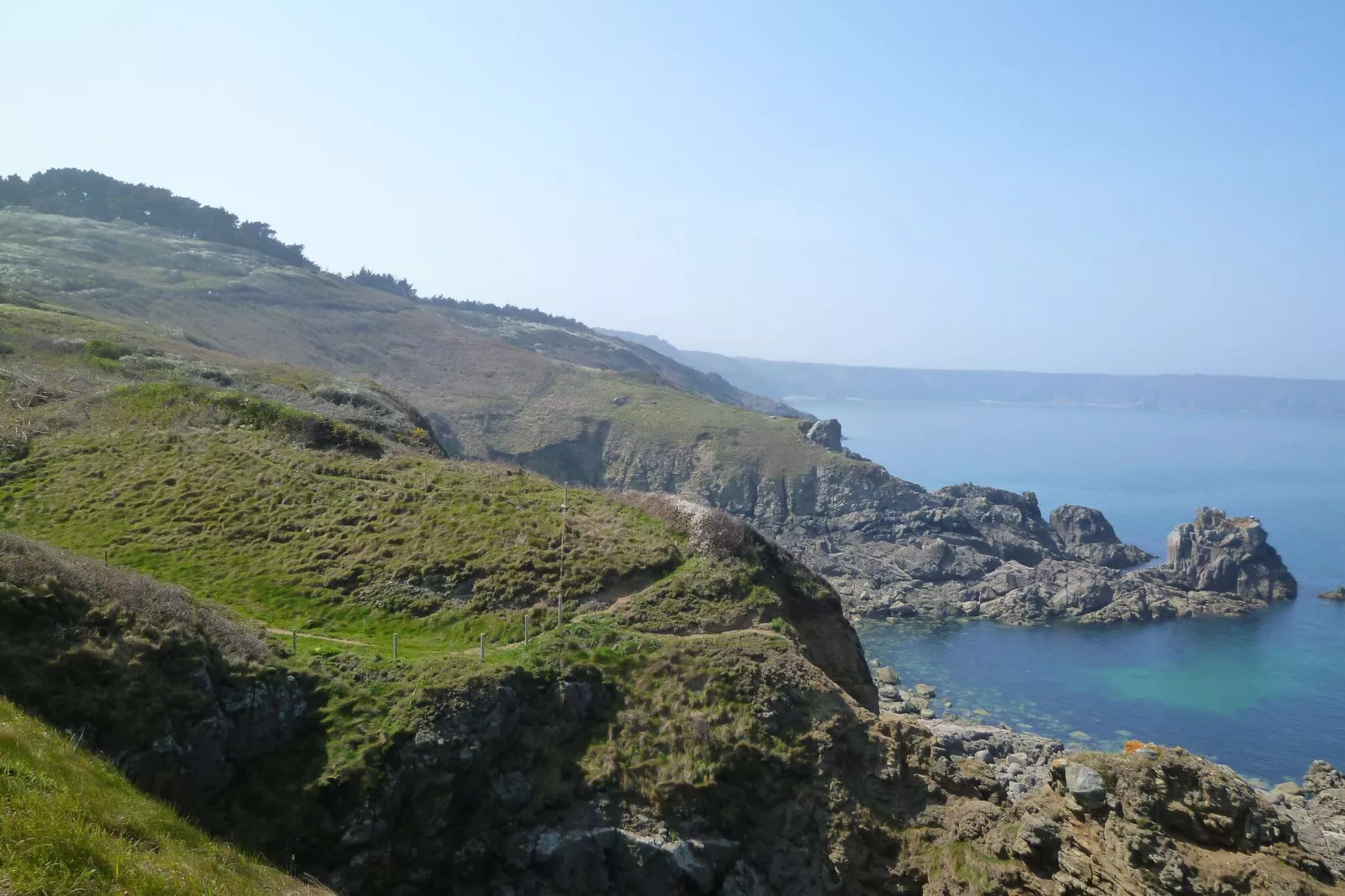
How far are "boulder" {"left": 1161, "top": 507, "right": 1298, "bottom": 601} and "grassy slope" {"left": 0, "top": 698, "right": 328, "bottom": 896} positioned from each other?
7813 centimetres

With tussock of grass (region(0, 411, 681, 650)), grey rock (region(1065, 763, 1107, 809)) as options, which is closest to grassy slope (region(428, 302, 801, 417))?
tussock of grass (region(0, 411, 681, 650))

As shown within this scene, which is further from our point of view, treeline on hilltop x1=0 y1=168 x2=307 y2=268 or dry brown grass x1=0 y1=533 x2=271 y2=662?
treeline on hilltop x1=0 y1=168 x2=307 y2=268

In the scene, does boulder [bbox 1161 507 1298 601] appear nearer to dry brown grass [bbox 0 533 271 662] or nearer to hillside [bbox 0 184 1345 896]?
hillside [bbox 0 184 1345 896]

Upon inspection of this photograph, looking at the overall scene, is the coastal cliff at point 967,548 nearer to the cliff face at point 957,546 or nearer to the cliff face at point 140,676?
the cliff face at point 957,546

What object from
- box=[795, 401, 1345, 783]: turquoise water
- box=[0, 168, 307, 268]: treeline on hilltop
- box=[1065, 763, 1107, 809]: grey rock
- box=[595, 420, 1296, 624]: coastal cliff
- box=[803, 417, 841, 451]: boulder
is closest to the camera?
box=[1065, 763, 1107, 809]: grey rock

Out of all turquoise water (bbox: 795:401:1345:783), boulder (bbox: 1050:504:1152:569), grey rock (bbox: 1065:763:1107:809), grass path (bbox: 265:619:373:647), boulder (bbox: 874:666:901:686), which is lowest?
boulder (bbox: 874:666:901:686)

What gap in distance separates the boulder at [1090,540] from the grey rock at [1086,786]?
67.5 m

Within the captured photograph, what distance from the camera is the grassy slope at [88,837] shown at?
21.8 feet

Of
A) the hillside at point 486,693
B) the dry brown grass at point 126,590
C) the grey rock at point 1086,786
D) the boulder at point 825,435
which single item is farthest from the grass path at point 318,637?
the boulder at point 825,435

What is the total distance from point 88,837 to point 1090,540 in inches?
3495

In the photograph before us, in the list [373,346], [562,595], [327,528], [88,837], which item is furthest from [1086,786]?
[373,346]

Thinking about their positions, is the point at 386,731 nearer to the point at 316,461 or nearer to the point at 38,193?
the point at 316,461

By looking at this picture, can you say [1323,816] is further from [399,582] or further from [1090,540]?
[1090,540]

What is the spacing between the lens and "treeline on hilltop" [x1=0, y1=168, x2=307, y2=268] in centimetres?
12825
